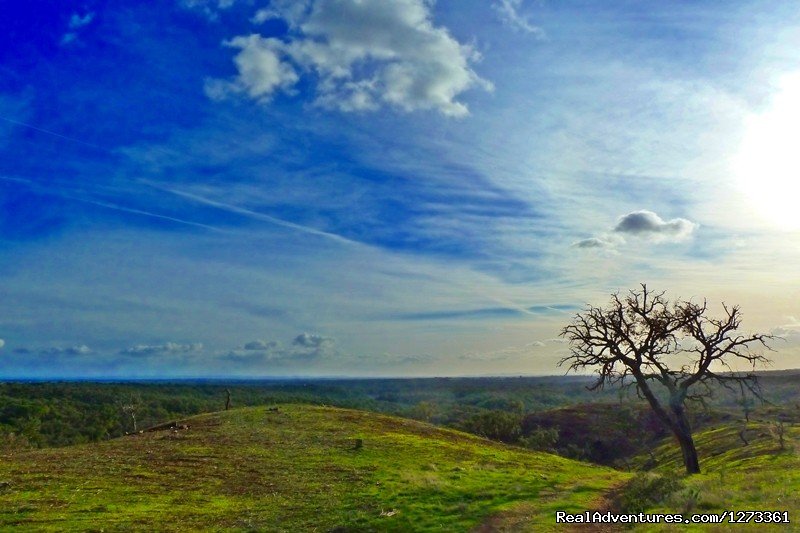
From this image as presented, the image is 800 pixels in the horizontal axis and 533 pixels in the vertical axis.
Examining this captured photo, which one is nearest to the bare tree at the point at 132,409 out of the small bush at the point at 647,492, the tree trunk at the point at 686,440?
the small bush at the point at 647,492

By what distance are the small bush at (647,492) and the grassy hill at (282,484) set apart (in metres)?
2.07

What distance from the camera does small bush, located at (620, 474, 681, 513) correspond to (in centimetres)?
2341

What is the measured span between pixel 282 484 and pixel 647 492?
67.1 feet

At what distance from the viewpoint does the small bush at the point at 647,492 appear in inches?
922

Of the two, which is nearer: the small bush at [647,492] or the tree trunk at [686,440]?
the small bush at [647,492]

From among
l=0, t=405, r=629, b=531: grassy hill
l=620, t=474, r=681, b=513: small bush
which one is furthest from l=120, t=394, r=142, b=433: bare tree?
l=620, t=474, r=681, b=513: small bush

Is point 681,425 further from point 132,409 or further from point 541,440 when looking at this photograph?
point 132,409

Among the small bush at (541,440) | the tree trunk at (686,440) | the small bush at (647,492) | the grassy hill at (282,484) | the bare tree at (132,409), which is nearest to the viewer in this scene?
the small bush at (647,492)

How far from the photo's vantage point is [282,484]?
32062mm

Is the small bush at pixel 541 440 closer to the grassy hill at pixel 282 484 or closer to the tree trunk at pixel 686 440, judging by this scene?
the grassy hill at pixel 282 484

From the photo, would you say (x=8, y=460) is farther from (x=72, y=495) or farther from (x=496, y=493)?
(x=496, y=493)

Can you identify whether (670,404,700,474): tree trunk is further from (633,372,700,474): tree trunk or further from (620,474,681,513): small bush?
(620,474,681,513): small bush

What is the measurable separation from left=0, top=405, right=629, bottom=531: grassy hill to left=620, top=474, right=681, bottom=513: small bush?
207cm

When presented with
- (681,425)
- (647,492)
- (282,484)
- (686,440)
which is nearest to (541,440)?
(681,425)
